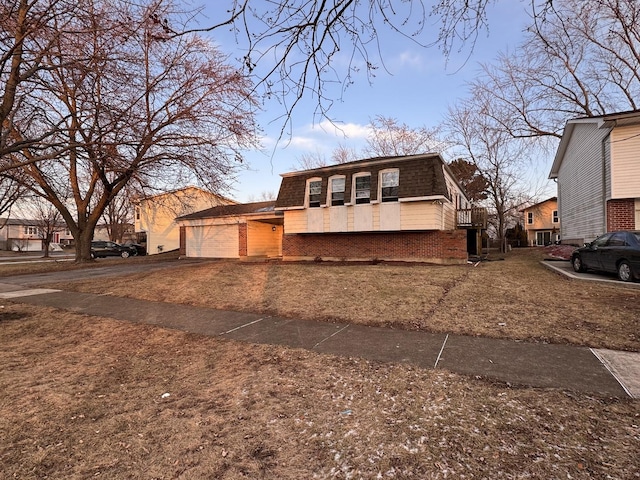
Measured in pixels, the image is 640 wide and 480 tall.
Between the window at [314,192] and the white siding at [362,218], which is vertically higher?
the window at [314,192]

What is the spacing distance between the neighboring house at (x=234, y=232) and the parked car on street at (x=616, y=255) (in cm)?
1452

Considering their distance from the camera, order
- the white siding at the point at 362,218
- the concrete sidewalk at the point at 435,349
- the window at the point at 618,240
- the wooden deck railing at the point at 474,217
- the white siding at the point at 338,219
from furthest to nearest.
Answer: the wooden deck railing at the point at 474,217 → the white siding at the point at 338,219 → the white siding at the point at 362,218 → the window at the point at 618,240 → the concrete sidewalk at the point at 435,349

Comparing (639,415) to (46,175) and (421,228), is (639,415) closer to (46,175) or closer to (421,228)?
(421,228)

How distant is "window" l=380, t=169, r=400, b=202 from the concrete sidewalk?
973 cm

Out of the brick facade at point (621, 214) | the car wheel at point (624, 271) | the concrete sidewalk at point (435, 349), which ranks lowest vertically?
the concrete sidewalk at point (435, 349)

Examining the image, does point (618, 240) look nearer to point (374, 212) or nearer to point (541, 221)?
point (374, 212)

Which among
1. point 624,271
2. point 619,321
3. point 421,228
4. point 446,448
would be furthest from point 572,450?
point 421,228

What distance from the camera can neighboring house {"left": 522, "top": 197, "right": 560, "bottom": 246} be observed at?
4259cm

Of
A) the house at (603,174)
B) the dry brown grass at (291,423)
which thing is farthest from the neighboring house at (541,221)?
the dry brown grass at (291,423)

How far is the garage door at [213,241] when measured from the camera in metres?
22.4

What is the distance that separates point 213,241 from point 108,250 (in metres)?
13.7

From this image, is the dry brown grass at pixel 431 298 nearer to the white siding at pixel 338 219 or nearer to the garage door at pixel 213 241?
the white siding at pixel 338 219

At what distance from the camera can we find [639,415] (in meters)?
2.93

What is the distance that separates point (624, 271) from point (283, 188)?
13.9 meters
